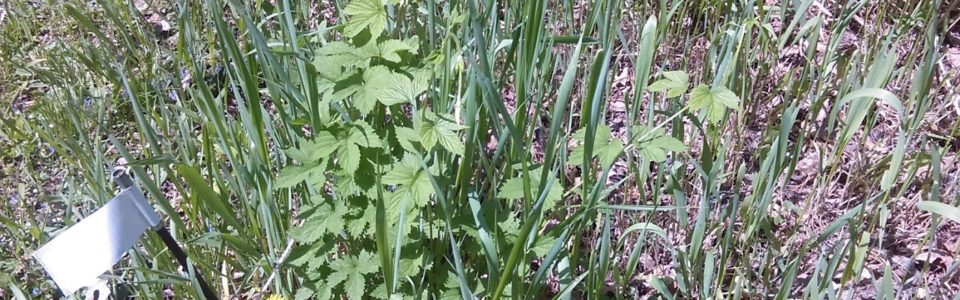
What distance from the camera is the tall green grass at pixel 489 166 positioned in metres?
1.17

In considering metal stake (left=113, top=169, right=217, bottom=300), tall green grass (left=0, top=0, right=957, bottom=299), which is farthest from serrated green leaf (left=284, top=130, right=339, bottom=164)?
metal stake (left=113, top=169, right=217, bottom=300)

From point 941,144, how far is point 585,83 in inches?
32.5

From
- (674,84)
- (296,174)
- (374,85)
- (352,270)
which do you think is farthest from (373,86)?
(674,84)

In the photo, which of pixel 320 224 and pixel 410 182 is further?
pixel 320 224

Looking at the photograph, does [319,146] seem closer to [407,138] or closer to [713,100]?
[407,138]

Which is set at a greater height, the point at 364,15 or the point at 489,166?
the point at 364,15

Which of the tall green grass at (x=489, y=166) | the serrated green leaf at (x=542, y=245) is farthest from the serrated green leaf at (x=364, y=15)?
the serrated green leaf at (x=542, y=245)

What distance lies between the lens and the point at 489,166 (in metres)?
1.29

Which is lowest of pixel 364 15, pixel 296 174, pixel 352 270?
pixel 352 270

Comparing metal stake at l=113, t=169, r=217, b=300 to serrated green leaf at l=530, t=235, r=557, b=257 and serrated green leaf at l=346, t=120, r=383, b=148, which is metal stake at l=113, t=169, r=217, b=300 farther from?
serrated green leaf at l=530, t=235, r=557, b=257

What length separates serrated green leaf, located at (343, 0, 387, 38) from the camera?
1184 millimetres

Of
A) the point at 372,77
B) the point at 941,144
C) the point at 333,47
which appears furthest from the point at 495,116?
the point at 941,144

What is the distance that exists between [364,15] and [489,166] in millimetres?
315

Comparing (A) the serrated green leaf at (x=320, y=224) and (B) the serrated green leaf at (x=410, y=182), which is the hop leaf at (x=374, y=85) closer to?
(B) the serrated green leaf at (x=410, y=182)
